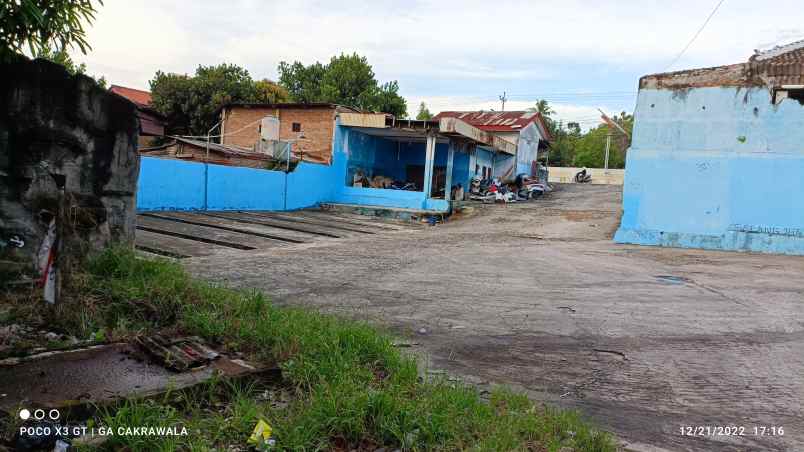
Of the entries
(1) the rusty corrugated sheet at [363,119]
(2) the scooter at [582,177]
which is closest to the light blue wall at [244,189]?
(1) the rusty corrugated sheet at [363,119]

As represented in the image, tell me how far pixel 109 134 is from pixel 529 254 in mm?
8600

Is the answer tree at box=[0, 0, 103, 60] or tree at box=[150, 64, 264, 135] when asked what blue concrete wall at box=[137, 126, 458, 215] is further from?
tree at box=[0, 0, 103, 60]

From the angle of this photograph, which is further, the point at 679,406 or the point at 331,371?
the point at 679,406

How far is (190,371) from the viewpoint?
3.35m

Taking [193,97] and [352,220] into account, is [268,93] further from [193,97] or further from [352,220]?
[352,220]

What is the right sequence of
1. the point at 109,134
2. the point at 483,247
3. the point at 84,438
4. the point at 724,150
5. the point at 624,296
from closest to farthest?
1. the point at 84,438
2. the point at 109,134
3. the point at 624,296
4. the point at 483,247
5. the point at 724,150

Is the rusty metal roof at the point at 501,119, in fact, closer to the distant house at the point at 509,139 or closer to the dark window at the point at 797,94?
the distant house at the point at 509,139

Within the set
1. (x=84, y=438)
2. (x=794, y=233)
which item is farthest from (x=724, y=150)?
(x=84, y=438)

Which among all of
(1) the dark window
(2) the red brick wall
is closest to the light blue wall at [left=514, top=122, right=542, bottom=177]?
(2) the red brick wall

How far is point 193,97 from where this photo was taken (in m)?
26.2

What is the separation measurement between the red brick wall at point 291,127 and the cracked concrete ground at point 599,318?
1059 centimetres

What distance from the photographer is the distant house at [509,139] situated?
1137 inches

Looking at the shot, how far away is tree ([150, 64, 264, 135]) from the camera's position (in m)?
26.3

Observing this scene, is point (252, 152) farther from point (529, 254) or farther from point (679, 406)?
point (679, 406)
